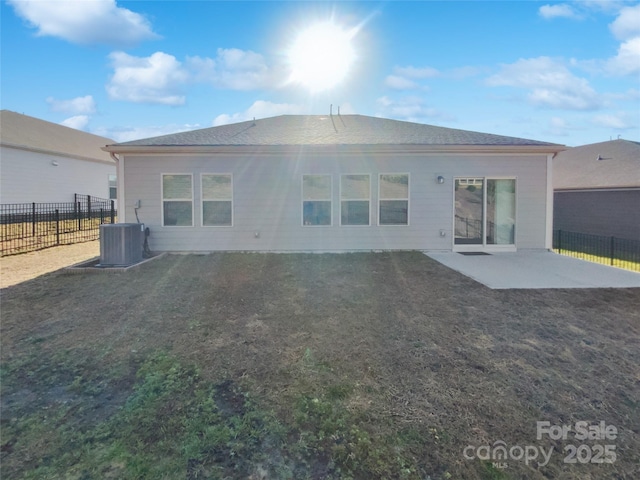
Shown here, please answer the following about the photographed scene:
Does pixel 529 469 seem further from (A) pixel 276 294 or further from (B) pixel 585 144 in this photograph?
(B) pixel 585 144

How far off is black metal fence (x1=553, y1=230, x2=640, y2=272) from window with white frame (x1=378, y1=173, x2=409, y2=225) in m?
5.62

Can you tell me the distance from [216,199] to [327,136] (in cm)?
389

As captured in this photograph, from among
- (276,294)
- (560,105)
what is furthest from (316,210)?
(560,105)

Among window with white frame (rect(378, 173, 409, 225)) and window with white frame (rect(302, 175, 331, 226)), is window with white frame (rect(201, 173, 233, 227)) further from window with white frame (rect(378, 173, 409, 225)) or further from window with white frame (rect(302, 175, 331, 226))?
window with white frame (rect(378, 173, 409, 225))

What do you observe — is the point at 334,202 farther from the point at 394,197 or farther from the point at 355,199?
the point at 394,197

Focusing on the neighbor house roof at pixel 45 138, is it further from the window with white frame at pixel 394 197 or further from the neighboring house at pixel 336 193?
the window with white frame at pixel 394 197

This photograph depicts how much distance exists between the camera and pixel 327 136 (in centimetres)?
1070

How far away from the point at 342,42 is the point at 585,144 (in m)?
17.2

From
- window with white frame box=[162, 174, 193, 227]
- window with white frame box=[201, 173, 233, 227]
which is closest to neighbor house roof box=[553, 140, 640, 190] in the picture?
window with white frame box=[201, 173, 233, 227]

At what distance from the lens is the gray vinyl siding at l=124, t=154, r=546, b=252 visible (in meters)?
9.96

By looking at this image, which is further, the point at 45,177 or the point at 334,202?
→ the point at 45,177

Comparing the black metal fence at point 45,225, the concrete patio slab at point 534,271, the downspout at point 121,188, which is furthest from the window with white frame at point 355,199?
the black metal fence at point 45,225

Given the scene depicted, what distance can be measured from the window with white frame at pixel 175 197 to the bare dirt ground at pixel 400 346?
309 centimetres

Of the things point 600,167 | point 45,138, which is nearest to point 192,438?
point 600,167
